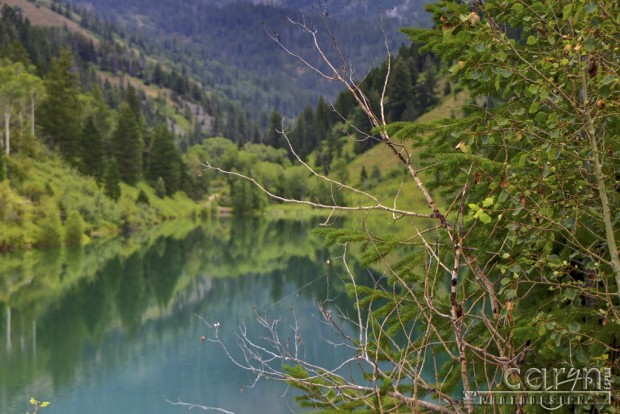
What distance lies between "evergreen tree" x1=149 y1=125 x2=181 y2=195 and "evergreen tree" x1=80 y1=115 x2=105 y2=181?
18.0 meters

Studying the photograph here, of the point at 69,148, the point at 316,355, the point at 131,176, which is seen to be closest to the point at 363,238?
the point at 316,355

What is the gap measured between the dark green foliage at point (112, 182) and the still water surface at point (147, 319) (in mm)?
16945

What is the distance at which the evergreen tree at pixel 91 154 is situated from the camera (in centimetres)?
8331

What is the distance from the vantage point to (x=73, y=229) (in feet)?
205

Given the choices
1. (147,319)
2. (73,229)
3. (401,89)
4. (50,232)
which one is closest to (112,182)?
(73,229)

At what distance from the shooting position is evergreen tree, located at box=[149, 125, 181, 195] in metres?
103

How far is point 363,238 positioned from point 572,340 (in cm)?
216

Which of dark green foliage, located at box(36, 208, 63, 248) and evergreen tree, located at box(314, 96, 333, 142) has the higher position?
evergreen tree, located at box(314, 96, 333, 142)

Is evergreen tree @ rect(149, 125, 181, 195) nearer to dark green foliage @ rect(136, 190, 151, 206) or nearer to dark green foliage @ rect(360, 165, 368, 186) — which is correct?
dark green foliage @ rect(136, 190, 151, 206)

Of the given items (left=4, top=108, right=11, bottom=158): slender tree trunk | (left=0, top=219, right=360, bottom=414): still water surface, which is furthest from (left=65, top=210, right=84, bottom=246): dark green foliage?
(left=4, top=108, right=11, bottom=158): slender tree trunk

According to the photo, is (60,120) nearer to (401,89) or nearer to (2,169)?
(2,169)

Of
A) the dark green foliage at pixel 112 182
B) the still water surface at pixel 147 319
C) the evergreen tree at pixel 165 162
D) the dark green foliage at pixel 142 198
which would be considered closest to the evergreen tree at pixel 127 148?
the dark green foliage at pixel 142 198

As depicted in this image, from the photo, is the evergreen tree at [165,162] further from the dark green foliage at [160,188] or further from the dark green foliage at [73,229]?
the dark green foliage at [73,229]

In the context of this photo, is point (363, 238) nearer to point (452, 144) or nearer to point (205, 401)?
point (452, 144)
